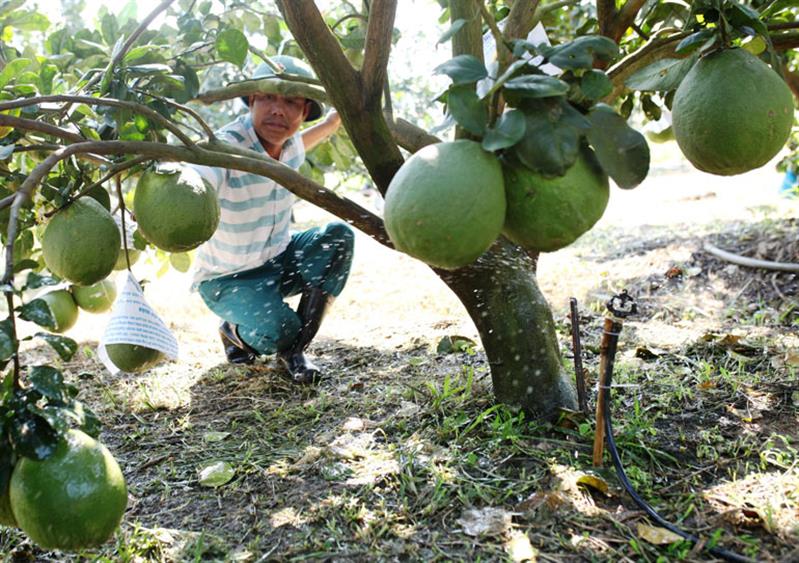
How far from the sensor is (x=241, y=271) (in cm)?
296

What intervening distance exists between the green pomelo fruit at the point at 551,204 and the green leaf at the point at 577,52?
0.45 ft

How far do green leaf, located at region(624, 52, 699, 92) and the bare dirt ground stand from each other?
74 cm

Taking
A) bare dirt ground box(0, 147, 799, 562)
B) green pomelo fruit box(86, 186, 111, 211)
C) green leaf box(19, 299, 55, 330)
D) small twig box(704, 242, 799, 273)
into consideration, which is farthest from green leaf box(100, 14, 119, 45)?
small twig box(704, 242, 799, 273)

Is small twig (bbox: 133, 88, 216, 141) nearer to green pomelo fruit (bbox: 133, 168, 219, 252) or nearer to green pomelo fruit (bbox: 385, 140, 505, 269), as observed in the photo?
green pomelo fruit (bbox: 133, 168, 219, 252)

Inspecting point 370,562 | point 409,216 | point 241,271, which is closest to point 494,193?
point 409,216

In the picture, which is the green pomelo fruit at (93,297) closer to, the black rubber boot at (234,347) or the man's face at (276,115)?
the black rubber boot at (234,347)

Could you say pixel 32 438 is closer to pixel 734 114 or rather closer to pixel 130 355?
pixel 130 355

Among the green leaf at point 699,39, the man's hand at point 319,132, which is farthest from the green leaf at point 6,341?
the man's hand at point 319,132

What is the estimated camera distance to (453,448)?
1735mm

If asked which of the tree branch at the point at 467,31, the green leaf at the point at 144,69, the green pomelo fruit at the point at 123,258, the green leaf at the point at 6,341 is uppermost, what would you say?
the green leaf at the point at 144,69

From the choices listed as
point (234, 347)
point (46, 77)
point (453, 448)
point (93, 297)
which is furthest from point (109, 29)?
point (453, 448)

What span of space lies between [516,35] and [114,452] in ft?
5.19

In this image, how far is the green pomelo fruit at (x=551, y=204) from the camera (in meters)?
0.98

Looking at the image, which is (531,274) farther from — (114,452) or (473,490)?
(114,452)
